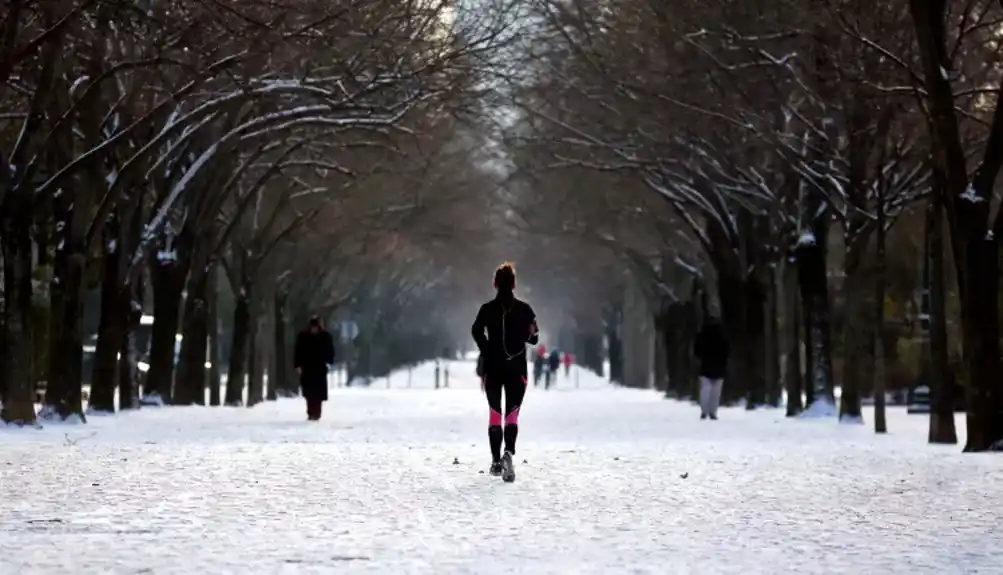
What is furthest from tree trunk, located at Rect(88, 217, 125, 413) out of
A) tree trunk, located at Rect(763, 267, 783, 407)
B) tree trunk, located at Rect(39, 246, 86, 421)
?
tree trunk, located at Rect(763, 267, 783, 407)

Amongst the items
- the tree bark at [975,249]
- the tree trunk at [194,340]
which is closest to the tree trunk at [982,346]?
the tree bark at [975,249]

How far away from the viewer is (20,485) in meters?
15.3

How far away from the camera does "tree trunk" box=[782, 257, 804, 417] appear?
34.5 m

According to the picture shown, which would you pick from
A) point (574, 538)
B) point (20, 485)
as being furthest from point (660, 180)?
point (574, 538)

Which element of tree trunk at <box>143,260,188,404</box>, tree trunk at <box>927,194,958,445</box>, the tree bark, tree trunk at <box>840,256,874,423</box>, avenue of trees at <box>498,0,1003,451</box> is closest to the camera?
the tree bark

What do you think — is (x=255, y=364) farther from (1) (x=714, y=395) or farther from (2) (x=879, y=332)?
(2) (x=879, y=332)

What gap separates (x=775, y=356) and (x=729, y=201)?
4.09 metres

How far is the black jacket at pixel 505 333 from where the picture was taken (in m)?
16.0

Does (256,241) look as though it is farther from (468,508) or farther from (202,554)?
(202,554)

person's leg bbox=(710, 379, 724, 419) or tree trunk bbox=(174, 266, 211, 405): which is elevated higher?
tree trunk bbox=(174, 266, 211, 405)

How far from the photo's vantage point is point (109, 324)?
31.0 meters

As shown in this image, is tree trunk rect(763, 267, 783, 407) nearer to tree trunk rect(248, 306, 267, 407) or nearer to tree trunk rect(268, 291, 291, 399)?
tree trunk rect(248, 306, 267, 407)

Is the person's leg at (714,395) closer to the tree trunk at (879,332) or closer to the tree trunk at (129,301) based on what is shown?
the tree trunk at (879,332)

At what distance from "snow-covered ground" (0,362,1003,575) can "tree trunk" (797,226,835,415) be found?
24.0 ft
